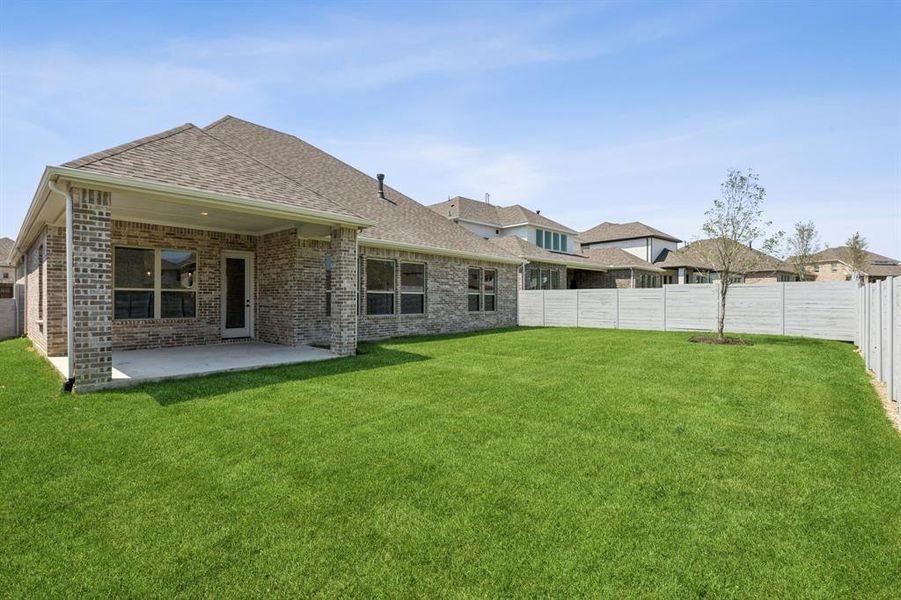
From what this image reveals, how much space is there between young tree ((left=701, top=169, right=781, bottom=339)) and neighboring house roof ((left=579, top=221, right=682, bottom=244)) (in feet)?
77.5

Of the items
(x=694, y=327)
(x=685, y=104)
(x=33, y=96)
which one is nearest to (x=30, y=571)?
(x=33, y=96)

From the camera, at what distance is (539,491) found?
348cm

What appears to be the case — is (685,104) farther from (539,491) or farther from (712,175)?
(539,491)

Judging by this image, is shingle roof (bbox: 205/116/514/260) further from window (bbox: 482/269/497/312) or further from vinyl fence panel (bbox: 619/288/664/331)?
vinyl fence panel (bbox: 619/288/664/331)

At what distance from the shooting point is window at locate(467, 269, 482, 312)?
1698 centimetres

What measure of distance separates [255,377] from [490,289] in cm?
1167

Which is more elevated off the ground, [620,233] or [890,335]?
[620,233]

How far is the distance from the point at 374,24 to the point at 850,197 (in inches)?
883

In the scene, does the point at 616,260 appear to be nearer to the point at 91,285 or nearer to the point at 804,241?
the point at 804,241

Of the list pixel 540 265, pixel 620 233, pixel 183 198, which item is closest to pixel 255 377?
pixel 183 198

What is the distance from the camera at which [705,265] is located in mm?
20281

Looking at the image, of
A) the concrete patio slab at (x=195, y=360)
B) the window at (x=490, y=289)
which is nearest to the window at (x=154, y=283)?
the concrete patio slab at (x=195, y=360)

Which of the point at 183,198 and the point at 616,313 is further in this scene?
the point at 616,313

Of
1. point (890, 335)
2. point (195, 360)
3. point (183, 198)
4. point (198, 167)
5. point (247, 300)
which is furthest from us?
point (247, 300)
